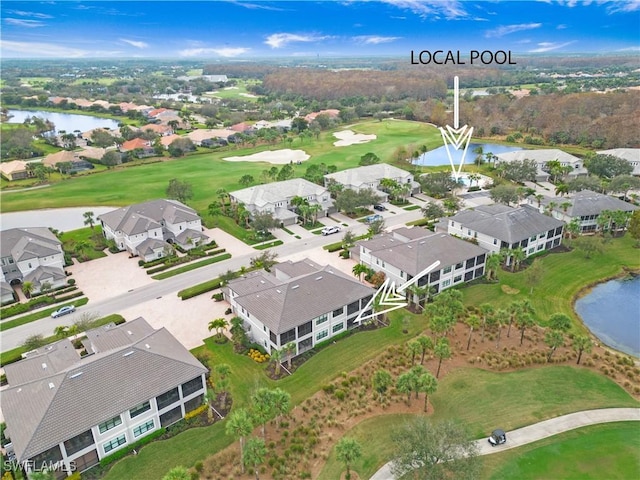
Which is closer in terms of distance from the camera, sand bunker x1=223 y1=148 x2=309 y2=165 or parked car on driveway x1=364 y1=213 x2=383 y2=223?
parked car on driveway x1=364 y1=213 x2=383 y2=223

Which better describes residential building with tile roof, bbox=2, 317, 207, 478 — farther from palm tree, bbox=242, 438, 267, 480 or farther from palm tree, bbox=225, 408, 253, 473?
palm tree, bbox=242, 438, 267, 480

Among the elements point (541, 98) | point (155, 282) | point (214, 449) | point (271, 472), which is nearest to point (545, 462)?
point (271, 472)

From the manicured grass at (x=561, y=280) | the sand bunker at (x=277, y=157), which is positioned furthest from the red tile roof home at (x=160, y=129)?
the manicured grass at (x=561, y=280)

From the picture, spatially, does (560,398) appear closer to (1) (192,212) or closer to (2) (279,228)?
(2) (279,228)

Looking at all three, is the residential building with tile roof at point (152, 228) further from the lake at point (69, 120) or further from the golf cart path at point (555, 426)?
the lake at point (69, 120)

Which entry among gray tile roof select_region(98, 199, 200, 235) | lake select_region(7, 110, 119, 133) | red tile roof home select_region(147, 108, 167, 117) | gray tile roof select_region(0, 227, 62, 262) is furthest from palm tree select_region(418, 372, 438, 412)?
red tile roof home select_region(147, 108, 167, 117)

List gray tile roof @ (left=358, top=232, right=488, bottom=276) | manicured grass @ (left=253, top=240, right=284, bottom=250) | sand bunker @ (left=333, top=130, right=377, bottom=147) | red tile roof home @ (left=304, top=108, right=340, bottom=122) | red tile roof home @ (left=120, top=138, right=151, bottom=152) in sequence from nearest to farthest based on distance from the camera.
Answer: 1. gray tile roof @ (left=358, top=232, right=488, bottom=276)
2. manicured grass @ (left=253, top=240, right=284, bottom=250)
3. red tile roof home @ (left=120, top=138, right=151, bottom=152)
4. sand bunker @ (left=333, top=130, right=377, bottom=147)
5. red tile roof home @ (left=304, top=108, right=340, bottom=122)

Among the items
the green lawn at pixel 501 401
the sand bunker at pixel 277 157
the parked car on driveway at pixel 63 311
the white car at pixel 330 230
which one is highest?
the sand bunker at pixel 277 157

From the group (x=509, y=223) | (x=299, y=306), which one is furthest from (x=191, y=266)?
(x=509, y=223)
